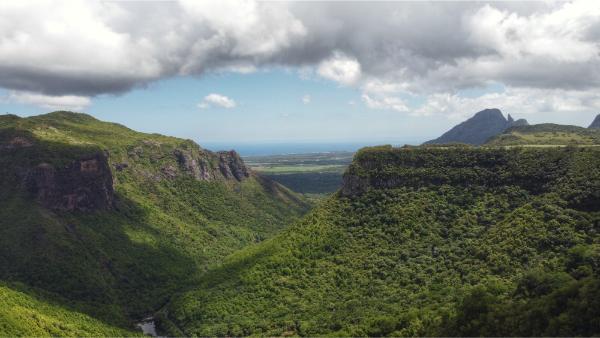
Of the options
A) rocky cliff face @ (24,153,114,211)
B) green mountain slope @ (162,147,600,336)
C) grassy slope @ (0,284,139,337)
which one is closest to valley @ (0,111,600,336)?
green mountain slope @ (162,147,600,336)

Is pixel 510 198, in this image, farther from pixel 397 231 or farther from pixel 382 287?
pixel 382 287

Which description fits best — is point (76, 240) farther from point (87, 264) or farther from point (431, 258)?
point (431, 258)

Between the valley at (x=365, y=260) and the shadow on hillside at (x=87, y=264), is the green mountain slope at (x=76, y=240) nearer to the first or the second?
the shadow on hillside at (x=87, y=264)

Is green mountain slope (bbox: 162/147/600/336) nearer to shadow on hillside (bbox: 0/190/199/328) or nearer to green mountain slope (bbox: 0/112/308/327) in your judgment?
shadow on hillside (bbox: 0/190/199/328)

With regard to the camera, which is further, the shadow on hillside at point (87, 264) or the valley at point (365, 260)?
the shadow on hillside at point (87, 264)

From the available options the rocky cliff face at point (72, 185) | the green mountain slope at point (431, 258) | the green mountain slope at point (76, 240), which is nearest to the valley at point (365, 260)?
the green mountain slope at point (431, 258)

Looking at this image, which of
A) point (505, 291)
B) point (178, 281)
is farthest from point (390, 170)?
point (178, 281)
